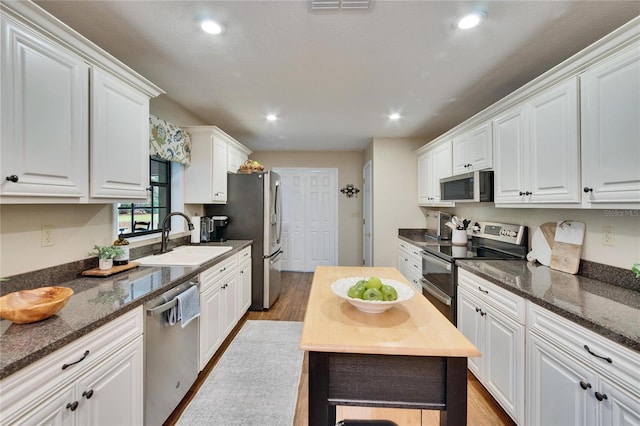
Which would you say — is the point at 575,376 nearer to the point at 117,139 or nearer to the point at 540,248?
the point at 540,248

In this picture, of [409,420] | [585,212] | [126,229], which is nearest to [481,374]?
[409,420]

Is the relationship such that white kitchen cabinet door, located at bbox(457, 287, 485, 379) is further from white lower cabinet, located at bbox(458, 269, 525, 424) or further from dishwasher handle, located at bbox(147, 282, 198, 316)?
dishwasher handle, located at bbox(147, 282, 198, 316)

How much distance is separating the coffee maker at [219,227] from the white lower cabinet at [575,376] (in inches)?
124

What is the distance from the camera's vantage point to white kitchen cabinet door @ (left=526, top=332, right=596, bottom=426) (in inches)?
46.1

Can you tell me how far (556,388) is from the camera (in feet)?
4.32

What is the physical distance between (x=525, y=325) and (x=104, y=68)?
9.69ft

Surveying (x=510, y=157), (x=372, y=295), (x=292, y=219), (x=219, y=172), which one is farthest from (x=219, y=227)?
(x=510, y=157)

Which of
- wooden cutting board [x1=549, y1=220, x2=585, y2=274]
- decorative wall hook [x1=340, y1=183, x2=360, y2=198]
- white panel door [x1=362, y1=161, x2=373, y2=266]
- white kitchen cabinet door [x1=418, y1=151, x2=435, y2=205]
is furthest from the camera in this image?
decorative wall hook [x1=340, y1=183, x2=360, y2=198]

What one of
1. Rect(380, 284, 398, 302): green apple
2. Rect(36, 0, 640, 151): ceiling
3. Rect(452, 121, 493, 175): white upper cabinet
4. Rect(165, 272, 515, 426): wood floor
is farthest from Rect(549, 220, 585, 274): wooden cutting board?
Rect(380, 284, 398, 302): green apple

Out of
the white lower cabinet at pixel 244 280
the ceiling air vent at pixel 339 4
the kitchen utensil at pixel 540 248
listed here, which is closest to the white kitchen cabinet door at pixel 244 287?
the white lower cabinet at pixel 244 280

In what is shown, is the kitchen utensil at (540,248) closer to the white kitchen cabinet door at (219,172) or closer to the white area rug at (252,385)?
the white area rug at (252,385)

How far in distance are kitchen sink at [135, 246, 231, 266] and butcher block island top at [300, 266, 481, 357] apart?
4.41ft

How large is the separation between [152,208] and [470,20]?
310 cm

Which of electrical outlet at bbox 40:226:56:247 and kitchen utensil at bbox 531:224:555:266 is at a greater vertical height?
electrical outlet at bbox 40:226:56:247
